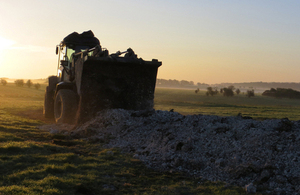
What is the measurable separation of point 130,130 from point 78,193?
475 centimetres

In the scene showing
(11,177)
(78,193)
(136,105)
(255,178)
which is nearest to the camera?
(78,193)

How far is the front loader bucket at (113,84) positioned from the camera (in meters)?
10.6

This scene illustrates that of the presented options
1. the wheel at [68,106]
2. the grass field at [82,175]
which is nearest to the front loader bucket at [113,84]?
the wheel at [68,106]

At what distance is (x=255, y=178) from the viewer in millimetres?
5695

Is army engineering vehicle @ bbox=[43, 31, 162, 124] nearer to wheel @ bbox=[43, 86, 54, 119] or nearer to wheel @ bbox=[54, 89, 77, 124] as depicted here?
wheel @ bbox=[54, 89, 77, 124]

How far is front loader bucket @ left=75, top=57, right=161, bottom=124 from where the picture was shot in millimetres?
10570

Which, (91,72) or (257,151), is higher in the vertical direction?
(91,72)

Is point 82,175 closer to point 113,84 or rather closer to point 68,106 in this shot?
point 113,84

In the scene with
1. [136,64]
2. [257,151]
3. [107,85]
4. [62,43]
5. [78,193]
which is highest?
[62,43]

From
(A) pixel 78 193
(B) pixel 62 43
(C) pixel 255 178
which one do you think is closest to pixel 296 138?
(C) pixel 255 178

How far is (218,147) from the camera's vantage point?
6.88 metres

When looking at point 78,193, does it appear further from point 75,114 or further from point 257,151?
point 75,114

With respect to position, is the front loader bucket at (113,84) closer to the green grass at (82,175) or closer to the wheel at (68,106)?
the wheel at (68,106)

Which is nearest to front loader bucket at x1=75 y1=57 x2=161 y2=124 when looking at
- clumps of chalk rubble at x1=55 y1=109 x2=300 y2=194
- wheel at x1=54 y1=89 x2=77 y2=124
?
wheel at x1=54 y1=89 x2=77 y2=124
